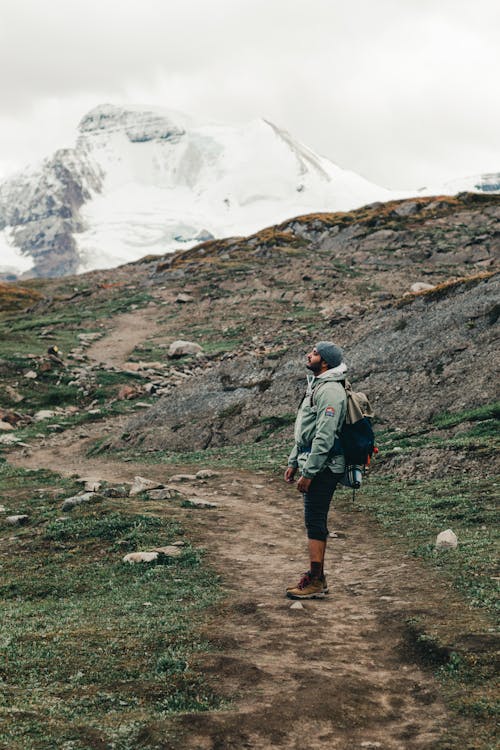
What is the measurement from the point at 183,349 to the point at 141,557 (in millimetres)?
33975

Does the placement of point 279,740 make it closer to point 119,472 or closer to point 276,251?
point 119,472

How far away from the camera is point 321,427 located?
30.3ft

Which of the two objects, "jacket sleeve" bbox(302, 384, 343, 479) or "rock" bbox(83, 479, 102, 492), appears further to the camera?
"rock" bbox(83, 479, 102, 492)

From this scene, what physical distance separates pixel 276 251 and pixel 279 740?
72.7 metres

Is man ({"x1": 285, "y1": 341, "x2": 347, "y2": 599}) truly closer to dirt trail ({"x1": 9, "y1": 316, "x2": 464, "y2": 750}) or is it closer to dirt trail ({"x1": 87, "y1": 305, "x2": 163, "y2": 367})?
dirt trail ({"x1": 9, "y1": 316, "x2": 464, "y2": 750})

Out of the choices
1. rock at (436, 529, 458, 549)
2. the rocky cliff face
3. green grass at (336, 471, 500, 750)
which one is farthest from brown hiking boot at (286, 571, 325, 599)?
the rocky cliff face

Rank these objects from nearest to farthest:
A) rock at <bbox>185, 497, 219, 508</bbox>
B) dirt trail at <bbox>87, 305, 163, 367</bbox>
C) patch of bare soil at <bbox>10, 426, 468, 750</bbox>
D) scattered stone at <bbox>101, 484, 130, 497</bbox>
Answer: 1. patch of bare soil at <bbox>10, 426, 468, 750</bbox>
2. rock at <bbox>185, 497, 219, 508</bbox>
3. scattered stone at <bbox>101, 484, 130, 497</bbox>
4. dirt trail at <bbox>87, 305, 163, 367</bbox>

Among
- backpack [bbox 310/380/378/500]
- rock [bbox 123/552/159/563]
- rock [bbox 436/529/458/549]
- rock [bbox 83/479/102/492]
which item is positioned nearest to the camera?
backpack [bbox 310/380/378/500]

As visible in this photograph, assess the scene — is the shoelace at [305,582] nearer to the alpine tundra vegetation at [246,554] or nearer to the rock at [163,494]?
the alpine tundra vegetation at [246,554]

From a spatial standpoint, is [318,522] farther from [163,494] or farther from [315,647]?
[163,494]

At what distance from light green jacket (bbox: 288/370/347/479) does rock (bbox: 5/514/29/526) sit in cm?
770

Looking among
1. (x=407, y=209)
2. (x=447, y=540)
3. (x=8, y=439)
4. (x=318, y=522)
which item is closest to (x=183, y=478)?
(x=447, y=540)

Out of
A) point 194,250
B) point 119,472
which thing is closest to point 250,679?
point 119,472

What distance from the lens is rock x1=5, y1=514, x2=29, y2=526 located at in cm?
→ 1445
